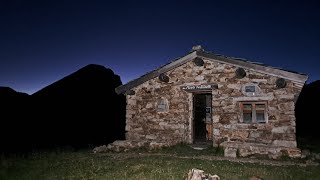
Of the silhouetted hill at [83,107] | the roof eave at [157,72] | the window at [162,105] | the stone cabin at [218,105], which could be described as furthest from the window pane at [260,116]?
the silhouetted hill at [83,107]

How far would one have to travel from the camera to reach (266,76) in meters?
11.1

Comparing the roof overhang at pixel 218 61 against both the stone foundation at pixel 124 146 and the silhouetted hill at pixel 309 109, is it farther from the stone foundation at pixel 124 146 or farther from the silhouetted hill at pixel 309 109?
the silhouetted hill at pixel 309 109

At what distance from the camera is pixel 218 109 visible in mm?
11922

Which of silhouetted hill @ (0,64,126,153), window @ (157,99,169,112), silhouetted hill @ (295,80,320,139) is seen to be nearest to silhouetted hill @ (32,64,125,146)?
silhouetted hill @ (0,64,126,153)

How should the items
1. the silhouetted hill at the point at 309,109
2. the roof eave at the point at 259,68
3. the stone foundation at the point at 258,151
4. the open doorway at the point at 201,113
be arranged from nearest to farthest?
1. the stone foundation at the point at 258,151
2. the roof eave at the point at 259,68
3. the open doorway at the point at 201,113
4. the silhouetted hill at the point at 309,109

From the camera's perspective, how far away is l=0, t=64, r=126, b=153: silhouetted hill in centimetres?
2960

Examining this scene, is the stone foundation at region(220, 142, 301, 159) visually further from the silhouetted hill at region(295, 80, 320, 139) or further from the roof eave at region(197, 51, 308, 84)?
the silhouetted hill at region(295, 80, 320, 139)

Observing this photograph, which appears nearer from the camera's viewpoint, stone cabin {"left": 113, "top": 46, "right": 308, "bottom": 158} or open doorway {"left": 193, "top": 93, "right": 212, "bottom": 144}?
stone cabin {"left": 113, "top": 46, "right": 308, "bottom": 158}

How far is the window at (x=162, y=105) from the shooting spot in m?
13.1

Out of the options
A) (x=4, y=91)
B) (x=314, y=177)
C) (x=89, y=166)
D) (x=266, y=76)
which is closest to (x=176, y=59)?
(x=266, y=76)

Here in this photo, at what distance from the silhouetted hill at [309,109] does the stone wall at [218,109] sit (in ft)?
71.3

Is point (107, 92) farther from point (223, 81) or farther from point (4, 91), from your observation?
point (223, 81)

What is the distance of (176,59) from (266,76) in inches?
173

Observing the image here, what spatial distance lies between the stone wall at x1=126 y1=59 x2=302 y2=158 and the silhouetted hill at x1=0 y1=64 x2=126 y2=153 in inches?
497
